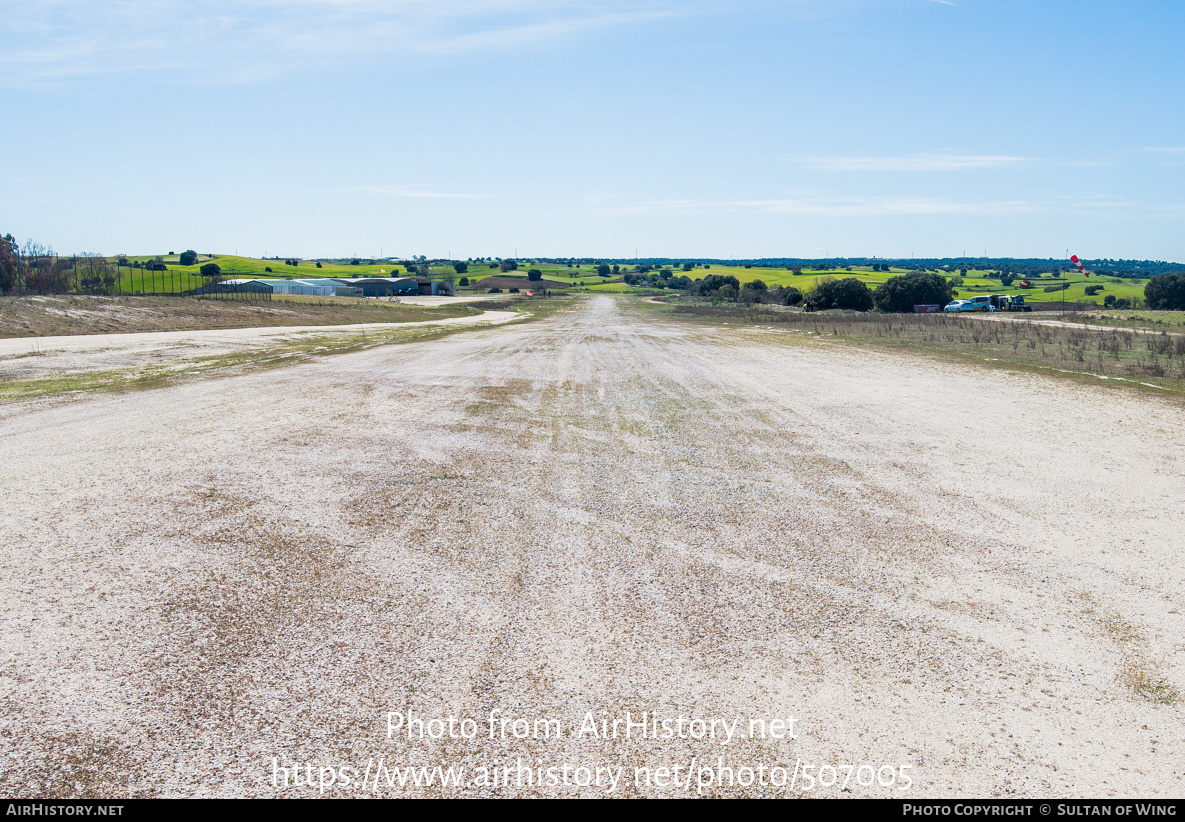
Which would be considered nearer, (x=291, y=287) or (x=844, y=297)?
(x=844, y=297)

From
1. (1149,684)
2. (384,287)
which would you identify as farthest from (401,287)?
(1149,684)

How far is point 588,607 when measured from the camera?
234 inches

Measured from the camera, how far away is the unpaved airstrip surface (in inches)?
161

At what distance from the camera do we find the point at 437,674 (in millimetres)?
4891

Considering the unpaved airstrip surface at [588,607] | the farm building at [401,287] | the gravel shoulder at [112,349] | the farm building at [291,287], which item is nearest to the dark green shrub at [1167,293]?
the unpaved airstrip surface at [588,607]

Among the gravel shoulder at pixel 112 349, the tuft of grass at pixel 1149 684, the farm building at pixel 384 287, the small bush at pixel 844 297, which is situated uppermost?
the farm building at pixel 384 287

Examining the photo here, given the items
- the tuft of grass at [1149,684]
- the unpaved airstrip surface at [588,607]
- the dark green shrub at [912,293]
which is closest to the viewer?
the unpaved airstrip surface at [588,607]

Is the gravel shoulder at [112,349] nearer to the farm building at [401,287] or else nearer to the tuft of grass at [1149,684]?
the tuft of grass at [1149,684]

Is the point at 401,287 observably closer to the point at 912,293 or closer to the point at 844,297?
the point at 844,297

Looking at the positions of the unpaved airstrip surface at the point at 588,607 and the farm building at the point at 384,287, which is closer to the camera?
the unpaved airstrip surface at the point at 588,607

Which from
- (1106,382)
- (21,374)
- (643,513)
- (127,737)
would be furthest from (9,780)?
(1106,382)

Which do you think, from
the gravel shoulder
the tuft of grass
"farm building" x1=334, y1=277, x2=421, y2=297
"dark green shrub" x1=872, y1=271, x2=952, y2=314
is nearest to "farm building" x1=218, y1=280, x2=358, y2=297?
"farm building" x1=334, y1=277, x2=421, y2=297

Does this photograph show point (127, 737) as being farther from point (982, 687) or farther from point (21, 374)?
point (21, 374)

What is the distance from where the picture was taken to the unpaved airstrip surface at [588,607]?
408 cm
